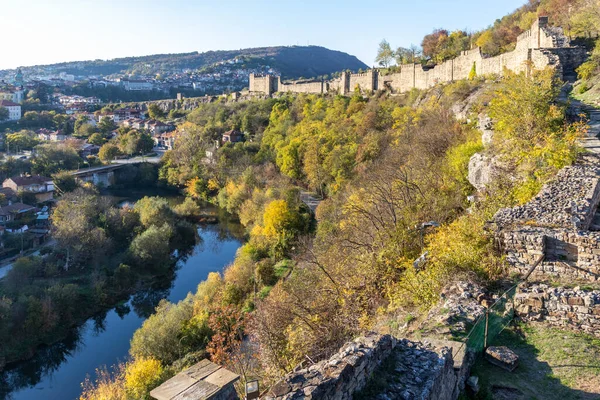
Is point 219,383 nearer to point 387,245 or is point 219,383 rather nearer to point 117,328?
point 387,245

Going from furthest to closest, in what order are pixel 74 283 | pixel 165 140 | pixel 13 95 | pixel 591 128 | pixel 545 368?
pixel 13 95 → pixel 165 140 → pixel 74 283 → pixel 591 128 → pixel 545 368

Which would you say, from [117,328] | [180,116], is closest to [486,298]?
[117,328]

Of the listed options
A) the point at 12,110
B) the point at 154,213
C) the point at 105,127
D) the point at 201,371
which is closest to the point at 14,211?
the point at 154,213

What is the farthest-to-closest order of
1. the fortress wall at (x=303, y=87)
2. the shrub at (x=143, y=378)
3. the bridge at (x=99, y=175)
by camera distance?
the fortress wall at (x=303, y=87) → the bridge at (x=99, y=175) → the shrub at (x=143, y=378)

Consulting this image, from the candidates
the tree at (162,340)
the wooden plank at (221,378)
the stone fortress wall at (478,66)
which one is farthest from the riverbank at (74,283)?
the stone fortress wall at (478,66)

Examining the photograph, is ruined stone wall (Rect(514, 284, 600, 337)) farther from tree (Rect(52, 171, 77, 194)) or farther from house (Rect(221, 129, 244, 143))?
house (Rect(221, 129, 244, 143))

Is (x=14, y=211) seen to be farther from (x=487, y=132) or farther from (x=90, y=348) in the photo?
(x=487, y=132)

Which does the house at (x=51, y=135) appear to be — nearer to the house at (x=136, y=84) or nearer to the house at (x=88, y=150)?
the house at (x=88, y=150)

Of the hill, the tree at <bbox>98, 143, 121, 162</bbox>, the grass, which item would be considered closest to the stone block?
the grass
